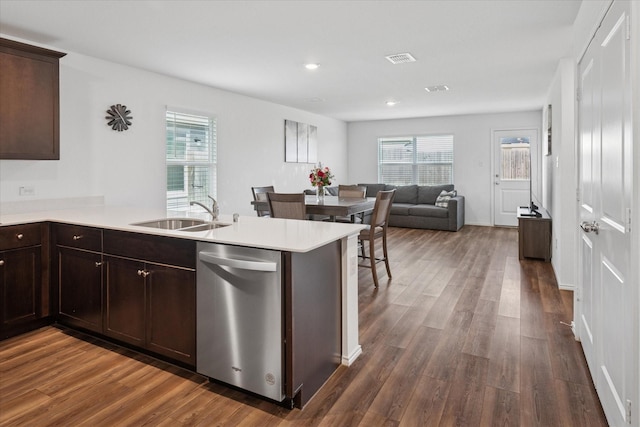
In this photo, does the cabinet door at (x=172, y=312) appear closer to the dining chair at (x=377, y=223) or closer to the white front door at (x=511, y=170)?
the dining chair at (x=377, y=223)

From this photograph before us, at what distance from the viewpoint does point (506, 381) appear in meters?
2.35

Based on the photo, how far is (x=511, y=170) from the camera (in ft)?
28.2

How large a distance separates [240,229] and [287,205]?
5.44ft

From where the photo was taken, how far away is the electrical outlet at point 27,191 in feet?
11.9

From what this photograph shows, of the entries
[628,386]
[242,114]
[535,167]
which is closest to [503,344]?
[628,386]

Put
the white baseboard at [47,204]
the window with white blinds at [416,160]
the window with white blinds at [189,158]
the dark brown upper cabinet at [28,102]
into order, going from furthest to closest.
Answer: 1. the window with white blinds at [416,160]
2. the window with white blinds at [189,158]
3. the white baseboard at [47,204]
4. the dark brown upper cabinet at [28,102]

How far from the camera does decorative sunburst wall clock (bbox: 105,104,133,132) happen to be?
434 centimetres

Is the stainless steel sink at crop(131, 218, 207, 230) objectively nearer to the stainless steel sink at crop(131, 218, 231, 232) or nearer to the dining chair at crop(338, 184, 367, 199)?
the stainless steel sink at crop(131, 218, 231, 232)

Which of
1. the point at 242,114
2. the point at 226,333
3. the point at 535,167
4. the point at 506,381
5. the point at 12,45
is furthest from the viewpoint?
the point at 535,167

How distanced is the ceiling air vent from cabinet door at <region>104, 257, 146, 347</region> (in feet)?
10.5

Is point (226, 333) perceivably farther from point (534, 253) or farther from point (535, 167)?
point (535, 167)

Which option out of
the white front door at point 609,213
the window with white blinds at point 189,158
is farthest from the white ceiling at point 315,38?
the white front door at point 609,213

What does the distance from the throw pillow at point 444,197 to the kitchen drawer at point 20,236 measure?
6894mm

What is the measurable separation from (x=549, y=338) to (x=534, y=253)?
109 inches
